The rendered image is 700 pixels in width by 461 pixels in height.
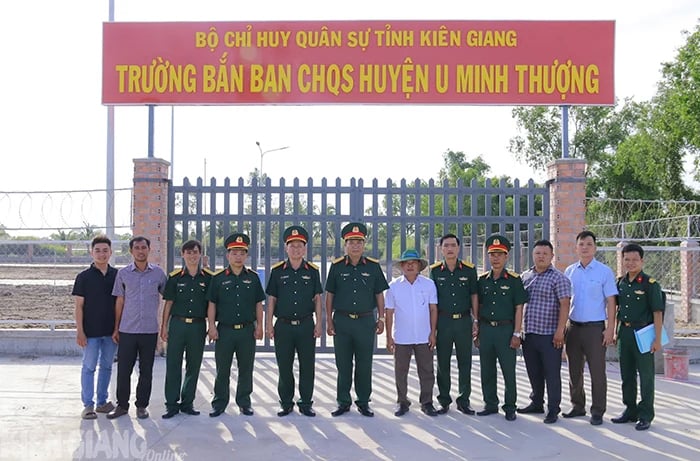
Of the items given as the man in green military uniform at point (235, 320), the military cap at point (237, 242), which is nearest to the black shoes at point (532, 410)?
the man in green military uniform at point (235, 320)

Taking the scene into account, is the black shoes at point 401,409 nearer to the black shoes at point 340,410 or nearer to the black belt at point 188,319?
the black shoes at point 340,410

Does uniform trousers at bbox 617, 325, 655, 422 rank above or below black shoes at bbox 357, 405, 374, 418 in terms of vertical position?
above

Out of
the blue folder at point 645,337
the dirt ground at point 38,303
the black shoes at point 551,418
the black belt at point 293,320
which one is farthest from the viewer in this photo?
the dirt ground at point 38,303

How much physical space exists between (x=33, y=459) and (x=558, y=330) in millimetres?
4062

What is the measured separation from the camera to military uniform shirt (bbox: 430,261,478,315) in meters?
5.71

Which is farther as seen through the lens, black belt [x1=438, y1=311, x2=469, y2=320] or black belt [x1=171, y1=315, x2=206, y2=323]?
black belt [x1=438, y1=311, x2=469, y2=320]

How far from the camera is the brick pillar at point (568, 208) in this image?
25.5 feet

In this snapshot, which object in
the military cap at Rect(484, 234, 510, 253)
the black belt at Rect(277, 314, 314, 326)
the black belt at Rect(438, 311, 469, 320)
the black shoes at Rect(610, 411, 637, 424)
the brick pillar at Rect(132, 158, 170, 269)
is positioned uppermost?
the brick pillar at Rect(132, 158, 170, 269)

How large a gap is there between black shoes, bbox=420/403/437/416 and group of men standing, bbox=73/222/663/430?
0.12 ft

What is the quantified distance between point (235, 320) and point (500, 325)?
2.23m

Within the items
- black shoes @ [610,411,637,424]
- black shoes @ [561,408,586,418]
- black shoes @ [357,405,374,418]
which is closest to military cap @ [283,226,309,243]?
black shoes @ [357,405,374,418]

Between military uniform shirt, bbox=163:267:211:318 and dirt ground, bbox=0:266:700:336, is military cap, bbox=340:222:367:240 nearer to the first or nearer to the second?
military uniform shirt, bbox=163:267:211:318

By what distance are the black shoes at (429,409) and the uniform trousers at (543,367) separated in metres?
0.89

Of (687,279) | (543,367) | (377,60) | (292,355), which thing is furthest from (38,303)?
(687,279)
